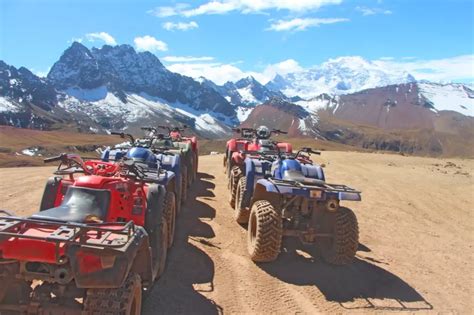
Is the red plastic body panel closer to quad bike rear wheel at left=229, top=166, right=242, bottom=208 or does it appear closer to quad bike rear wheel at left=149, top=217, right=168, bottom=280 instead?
quad bike rear wheel at left=149, top=217, right=168, bottom=280

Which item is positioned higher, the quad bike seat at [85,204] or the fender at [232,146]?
the fender at [232,146]

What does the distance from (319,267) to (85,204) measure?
4108 millimetres

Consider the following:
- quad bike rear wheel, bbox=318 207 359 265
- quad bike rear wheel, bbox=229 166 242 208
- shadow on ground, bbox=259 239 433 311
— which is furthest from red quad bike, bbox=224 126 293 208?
quad bike rear wheel, bbox=318 207 359 265

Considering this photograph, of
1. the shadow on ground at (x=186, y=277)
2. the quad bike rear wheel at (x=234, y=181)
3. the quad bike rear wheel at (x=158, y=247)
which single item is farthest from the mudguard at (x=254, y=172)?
the quad bike rear wheel at (x=158, y=247)

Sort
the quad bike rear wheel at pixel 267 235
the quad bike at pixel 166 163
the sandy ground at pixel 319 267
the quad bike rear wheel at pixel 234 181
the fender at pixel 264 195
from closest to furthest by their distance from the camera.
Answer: the sandy ground at pixel 319 267 → the quad bike rear wheel at pixel 267 235 → the quad bike at pixel 166 163 → the fender at pixel 264 195 → the quad bike rear wheel at pixel 234 181

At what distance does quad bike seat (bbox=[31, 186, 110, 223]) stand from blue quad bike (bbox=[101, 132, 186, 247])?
1.33 m

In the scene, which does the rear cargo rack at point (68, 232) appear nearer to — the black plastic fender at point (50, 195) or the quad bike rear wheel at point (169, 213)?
the black plastic fender at point (50, 195)

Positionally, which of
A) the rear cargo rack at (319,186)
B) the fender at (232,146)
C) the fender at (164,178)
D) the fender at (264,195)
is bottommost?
the fender at (264,195)

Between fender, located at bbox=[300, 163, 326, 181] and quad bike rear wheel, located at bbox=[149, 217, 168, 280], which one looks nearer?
quad bike rear wheel, located at bbox=[149, 217, 168, 280]

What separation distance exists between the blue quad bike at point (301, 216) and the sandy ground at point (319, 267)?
0.31 m

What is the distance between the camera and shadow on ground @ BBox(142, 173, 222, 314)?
6.10 meters

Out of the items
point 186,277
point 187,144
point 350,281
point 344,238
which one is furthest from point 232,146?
point 186,277

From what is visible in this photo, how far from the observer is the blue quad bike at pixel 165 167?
25.6 feet

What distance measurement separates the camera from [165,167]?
1007 cm
